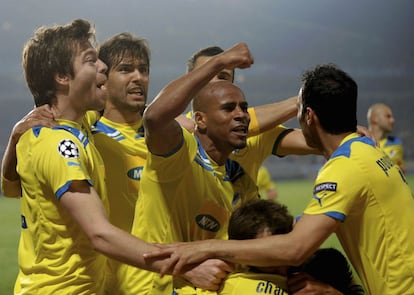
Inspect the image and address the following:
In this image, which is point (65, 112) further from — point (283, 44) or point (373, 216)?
point (283, 44)

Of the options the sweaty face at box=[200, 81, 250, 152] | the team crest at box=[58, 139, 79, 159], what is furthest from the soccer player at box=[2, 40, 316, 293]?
the team crest at box=[58, 139, 79, 159]

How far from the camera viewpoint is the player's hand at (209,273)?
2.72 m

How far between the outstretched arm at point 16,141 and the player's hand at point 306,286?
117 centimetres

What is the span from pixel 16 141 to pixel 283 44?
19.9 meters

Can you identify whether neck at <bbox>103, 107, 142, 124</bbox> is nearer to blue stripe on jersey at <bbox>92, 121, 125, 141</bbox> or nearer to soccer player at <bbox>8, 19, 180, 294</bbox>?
blue stripe on jersey at <bbox>92, 121, 125, 141</bbox>

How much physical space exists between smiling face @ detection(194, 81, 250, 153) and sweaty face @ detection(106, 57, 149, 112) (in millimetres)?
582

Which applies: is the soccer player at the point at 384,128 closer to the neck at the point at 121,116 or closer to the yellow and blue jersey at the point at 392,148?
the yellow and blue jersey at the point at 392,148

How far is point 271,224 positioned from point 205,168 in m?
0.49

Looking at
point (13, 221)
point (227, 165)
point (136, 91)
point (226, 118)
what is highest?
point (136, 91)

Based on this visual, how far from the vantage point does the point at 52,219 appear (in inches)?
106

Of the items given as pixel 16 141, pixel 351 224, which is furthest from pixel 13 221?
pixel 351 224

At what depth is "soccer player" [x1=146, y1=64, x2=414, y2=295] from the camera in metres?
2.64

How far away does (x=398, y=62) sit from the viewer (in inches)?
898

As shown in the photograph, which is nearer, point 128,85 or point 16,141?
point 16,141
